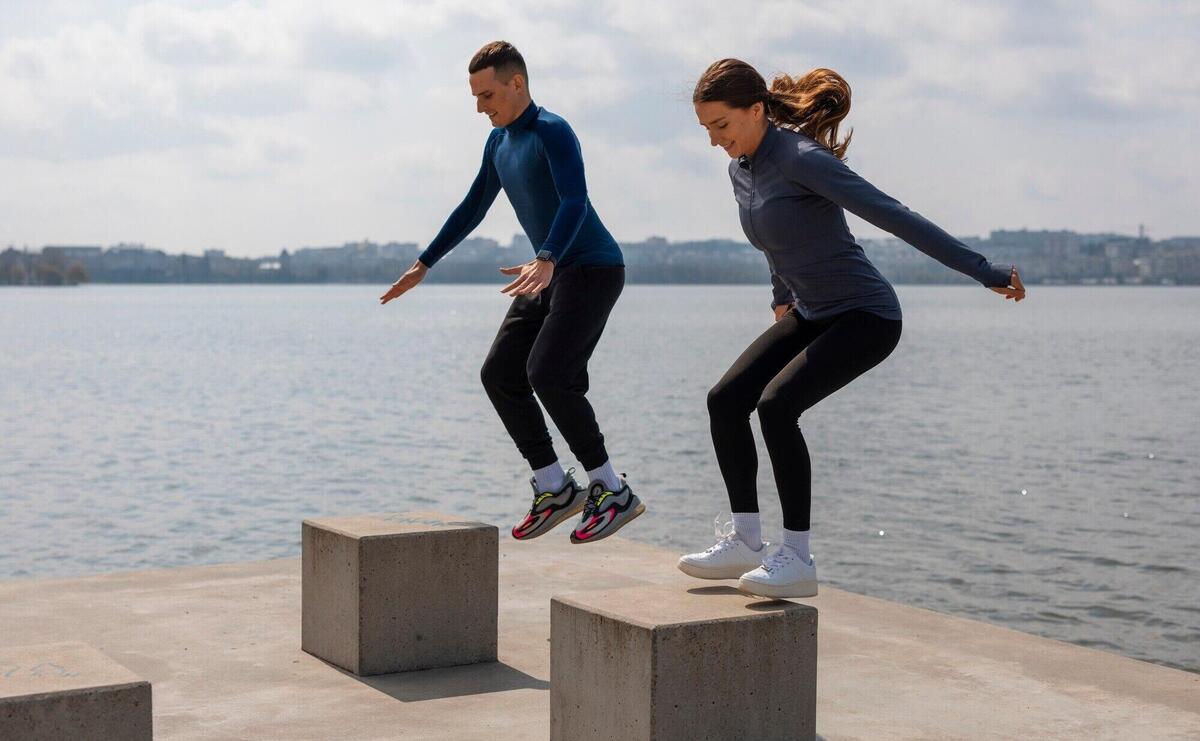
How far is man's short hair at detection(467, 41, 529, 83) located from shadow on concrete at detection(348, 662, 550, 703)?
3418 mm

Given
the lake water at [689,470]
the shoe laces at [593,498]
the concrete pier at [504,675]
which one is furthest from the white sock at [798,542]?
the lake water at [689,470]

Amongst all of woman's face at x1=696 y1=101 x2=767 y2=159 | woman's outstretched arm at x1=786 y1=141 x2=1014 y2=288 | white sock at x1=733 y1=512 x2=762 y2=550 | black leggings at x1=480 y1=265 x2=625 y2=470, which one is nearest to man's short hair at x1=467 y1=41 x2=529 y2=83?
black leggings at x1=480 y1=265 x2=625 y2=470

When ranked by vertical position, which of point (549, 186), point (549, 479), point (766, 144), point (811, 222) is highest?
point (766, 144)

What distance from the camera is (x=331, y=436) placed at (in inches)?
1698

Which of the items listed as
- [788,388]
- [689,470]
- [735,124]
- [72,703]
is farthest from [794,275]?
[689,470]

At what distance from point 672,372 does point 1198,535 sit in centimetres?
4838

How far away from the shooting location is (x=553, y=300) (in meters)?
8.25

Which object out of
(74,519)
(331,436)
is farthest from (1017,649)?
(331,436)

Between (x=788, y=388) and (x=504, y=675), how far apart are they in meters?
3.15

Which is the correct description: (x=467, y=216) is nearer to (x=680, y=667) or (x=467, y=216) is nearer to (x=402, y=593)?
(x=402, y=593)

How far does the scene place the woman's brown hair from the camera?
280 inches

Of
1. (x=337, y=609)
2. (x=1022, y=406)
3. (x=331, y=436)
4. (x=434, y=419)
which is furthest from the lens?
(x=1022, y=406)

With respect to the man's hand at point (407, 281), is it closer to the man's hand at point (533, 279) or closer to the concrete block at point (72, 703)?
the man's hand at point (533, 279)

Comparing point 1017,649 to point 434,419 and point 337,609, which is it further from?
point 434,419
